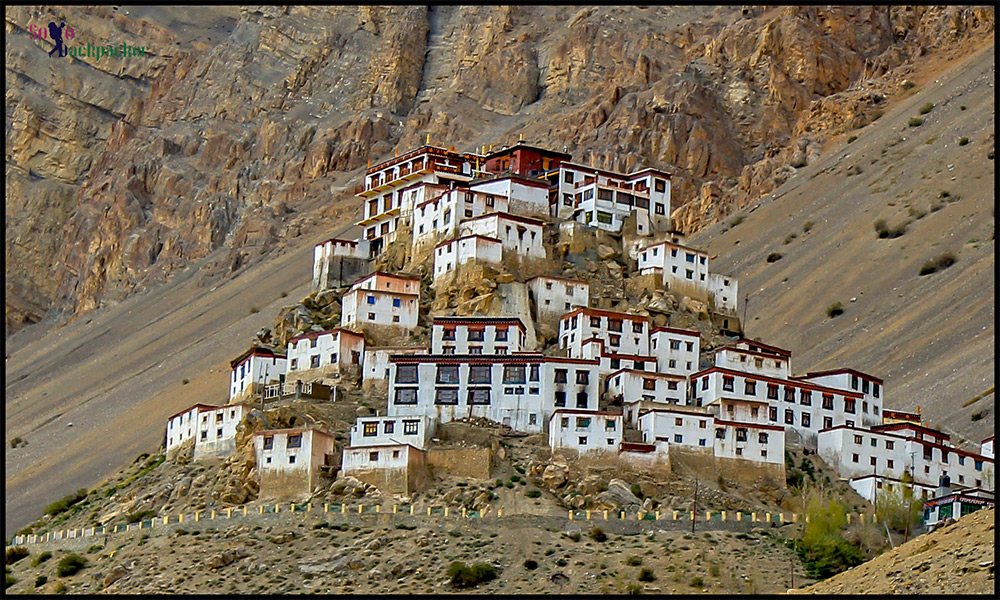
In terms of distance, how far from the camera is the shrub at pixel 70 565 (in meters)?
69.4

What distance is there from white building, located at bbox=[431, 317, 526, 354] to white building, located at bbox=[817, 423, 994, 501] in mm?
14738

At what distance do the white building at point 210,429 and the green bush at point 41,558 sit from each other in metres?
8.26

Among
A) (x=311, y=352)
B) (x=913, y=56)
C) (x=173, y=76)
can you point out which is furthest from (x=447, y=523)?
(x=173, y=76)

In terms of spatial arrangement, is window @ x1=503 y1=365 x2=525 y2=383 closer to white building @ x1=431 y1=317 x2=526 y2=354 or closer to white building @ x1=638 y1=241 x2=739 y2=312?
white building @ x1=431 y1=317 x2=526 y2=354

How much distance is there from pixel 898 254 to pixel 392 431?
186 ft

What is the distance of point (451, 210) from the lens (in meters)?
87.2

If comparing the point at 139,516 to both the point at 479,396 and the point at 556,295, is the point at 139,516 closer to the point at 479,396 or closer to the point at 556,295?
the point at 479,396

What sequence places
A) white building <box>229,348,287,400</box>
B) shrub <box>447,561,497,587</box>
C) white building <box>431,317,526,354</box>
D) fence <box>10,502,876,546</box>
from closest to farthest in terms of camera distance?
shrub <box>447,561,497,587</box>
fence <box>10,502,876,546</box>
white building <box>431,317,526,354</box>
white building <box>229,348,287,400</box>

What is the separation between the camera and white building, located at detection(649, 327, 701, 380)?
79.9 meters

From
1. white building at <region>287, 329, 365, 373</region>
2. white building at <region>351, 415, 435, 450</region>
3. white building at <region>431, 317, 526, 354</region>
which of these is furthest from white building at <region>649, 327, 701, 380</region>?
white building at <region>287, 329, 365, 373</region>

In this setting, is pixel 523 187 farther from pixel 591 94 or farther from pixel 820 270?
pixel 591 94

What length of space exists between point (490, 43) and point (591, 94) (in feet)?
65.8

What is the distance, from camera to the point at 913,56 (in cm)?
15925

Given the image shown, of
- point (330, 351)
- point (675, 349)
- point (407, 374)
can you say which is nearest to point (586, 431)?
point (407, 374)
